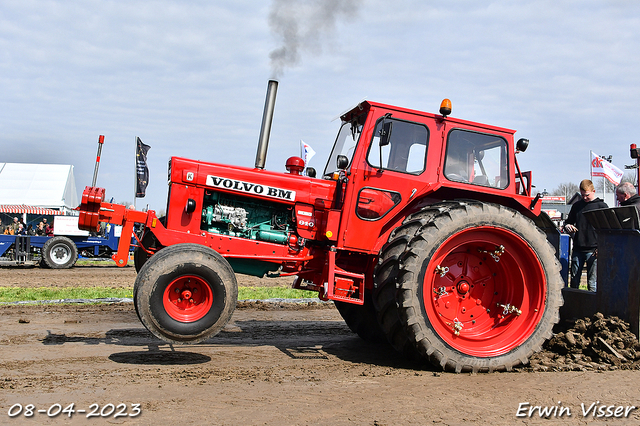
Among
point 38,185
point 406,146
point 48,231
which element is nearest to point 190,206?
point 406,146

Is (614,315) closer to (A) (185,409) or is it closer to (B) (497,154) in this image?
(B) (497,154)

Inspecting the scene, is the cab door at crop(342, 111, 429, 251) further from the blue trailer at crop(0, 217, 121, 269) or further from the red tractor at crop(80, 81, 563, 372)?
the blue trailer at crop(0, 217, 121, 269)

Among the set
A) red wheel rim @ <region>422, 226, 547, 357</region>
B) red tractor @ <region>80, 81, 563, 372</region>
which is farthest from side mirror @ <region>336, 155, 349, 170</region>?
red wheel rim @ <region>422, 226, 547, 357</region>

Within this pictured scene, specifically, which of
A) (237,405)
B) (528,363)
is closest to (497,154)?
(528,363)

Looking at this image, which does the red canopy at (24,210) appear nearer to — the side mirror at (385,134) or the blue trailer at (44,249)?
the blue trailer at (44,249)

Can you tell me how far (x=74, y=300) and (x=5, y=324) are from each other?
6.54 ft

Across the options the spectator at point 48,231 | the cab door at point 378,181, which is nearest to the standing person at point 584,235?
the cab door at point 378,181

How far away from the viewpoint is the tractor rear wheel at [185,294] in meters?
4.37

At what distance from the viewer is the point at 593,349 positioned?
4.84 m

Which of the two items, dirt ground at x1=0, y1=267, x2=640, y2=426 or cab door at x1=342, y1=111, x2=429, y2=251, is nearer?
dirt ground at x1=0, y1=267, x2=640, y2=426

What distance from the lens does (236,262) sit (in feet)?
18.0

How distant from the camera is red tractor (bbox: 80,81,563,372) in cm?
459

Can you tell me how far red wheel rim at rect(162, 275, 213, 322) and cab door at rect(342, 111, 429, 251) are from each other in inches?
57.2

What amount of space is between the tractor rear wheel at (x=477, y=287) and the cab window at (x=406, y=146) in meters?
0.56
